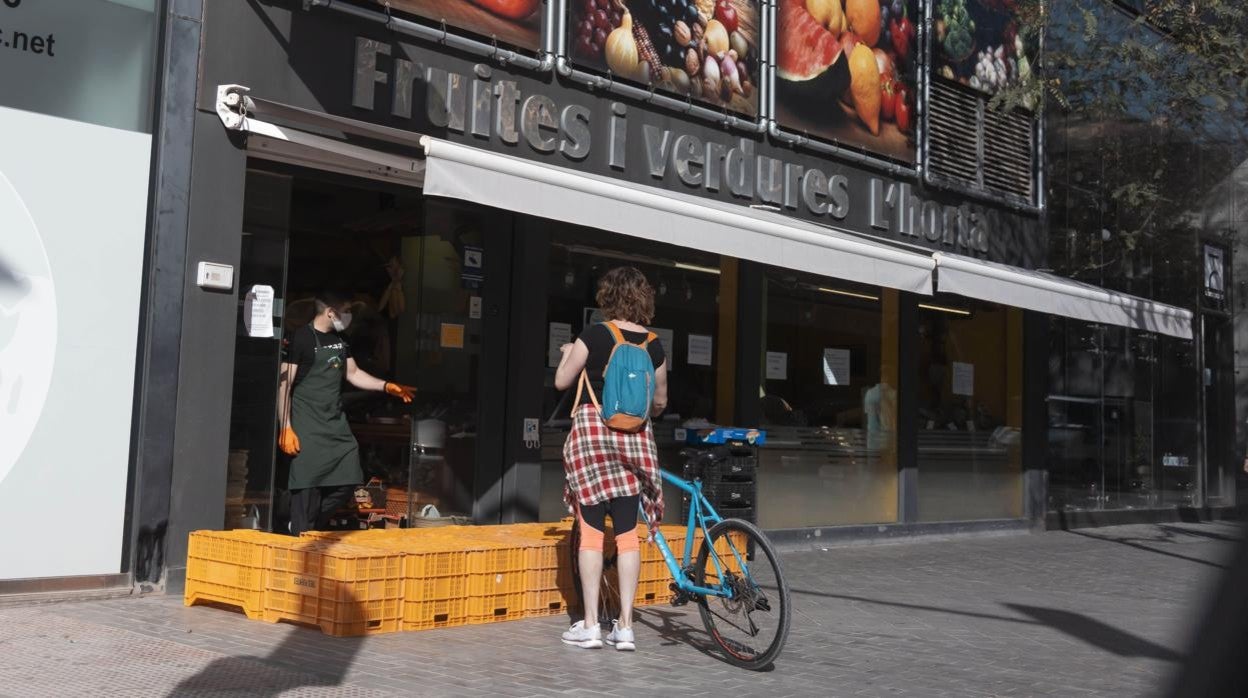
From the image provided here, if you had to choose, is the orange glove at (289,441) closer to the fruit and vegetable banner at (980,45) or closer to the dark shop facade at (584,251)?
the dark shop facade at (584,251)

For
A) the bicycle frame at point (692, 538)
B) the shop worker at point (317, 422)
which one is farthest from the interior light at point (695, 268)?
the bicycle frame at point (692, 538)

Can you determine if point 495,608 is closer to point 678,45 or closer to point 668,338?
point 668,338

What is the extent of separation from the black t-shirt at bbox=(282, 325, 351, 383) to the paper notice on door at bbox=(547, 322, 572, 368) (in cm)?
216

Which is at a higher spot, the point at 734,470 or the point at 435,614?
the point at 734,470

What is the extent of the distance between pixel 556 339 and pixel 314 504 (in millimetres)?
2622

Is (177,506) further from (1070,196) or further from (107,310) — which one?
(1070,196)

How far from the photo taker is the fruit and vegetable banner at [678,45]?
9922mm

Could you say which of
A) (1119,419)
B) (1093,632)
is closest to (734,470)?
(1093,632)

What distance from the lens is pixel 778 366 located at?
466 inches

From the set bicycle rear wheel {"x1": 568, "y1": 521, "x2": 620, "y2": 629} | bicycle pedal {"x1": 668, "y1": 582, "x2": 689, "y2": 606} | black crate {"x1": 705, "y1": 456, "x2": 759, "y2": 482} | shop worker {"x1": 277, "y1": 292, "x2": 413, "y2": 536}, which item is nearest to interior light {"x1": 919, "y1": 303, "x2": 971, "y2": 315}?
black crate {"x1": 705, "y1": 456, "x2": 759, "y2": 482}

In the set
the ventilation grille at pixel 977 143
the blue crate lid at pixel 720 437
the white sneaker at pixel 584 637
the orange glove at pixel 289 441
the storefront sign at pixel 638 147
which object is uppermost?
the ventilation grille at pixel 977 143

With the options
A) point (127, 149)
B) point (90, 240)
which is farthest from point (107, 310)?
point (127, 149)

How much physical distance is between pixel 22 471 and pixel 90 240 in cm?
128

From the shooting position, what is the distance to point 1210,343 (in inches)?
740
